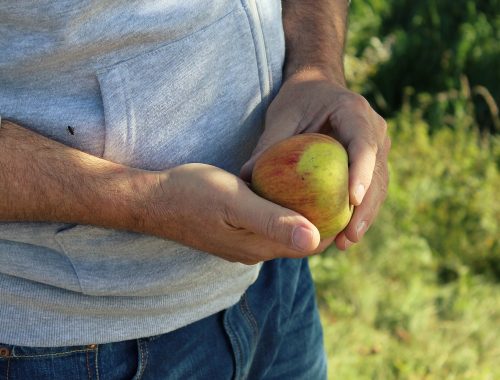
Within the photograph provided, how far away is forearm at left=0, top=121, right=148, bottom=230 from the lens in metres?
1.28

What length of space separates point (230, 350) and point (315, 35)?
0.68m

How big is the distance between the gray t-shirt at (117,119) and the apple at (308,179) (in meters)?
0.11

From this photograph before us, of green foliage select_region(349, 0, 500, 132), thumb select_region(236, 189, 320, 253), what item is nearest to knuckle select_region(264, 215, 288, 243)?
thumb select_region(236, 189, 320, 253)

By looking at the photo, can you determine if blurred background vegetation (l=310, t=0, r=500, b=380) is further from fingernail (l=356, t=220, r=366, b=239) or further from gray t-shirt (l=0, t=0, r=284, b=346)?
gray t-shirt (l=0, t=0, r=284, b=346)

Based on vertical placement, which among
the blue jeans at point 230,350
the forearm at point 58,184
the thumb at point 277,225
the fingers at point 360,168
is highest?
the forearm at point 58,184

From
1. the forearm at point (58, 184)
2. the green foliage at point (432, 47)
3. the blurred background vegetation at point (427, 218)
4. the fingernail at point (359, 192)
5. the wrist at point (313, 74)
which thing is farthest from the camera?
the green foliage at point (432, 47)

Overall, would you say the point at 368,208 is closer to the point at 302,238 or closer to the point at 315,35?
the point at 302,238

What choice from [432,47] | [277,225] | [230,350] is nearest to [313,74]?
[277,225]

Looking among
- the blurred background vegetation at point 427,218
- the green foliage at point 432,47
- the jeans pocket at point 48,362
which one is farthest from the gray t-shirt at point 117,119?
the green foliage at point 432,47

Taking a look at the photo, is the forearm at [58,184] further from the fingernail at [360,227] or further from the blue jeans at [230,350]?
the fingernail at [360,227]

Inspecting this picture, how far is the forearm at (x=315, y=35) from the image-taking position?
1.66 meters

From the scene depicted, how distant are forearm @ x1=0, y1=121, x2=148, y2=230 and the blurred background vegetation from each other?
1.72m

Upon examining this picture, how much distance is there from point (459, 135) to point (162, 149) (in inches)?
108

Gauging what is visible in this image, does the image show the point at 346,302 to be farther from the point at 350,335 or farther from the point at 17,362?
the point at 17,362
